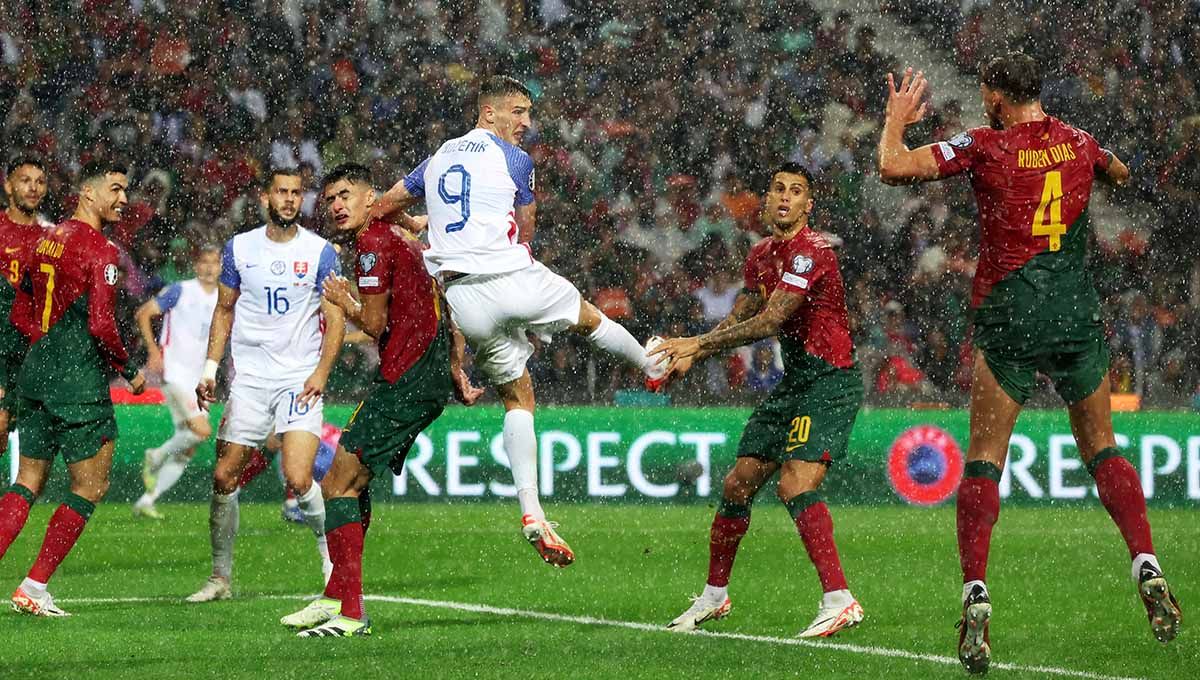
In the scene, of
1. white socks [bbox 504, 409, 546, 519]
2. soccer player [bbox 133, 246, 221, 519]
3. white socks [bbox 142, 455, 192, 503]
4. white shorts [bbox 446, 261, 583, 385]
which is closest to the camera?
white shorts [bbox 446, 261, 583, 385]

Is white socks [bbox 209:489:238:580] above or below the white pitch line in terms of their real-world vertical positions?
above

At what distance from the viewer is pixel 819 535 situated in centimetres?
760

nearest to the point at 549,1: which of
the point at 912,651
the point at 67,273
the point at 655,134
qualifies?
the point at 655,134

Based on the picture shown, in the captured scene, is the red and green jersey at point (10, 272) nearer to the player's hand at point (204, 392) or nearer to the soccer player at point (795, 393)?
the player's hand at point (204, 392)

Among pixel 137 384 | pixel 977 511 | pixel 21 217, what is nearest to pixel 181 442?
pixel 21 217

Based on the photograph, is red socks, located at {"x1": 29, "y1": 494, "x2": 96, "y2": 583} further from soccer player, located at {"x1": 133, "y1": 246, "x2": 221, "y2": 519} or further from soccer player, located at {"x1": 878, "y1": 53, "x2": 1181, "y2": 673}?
soccer player, located at {"x1": 133, "y1": 246, "x2": 221, "y2": 519}

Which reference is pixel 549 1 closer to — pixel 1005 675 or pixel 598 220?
pixel 598 220

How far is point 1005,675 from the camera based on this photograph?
643 cm

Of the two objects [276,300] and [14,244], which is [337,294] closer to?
[276,300]

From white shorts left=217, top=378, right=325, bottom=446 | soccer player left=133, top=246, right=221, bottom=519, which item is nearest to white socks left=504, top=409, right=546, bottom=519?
white shorts left=217, top=378, right=325, bottom=446

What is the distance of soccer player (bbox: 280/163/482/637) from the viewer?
295 inches

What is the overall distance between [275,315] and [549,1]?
30.9 ft

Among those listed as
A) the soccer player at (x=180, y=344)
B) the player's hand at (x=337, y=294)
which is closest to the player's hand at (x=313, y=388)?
the player's hand at (x=337, y=294)

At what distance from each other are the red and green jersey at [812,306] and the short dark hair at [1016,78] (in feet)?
4.73
